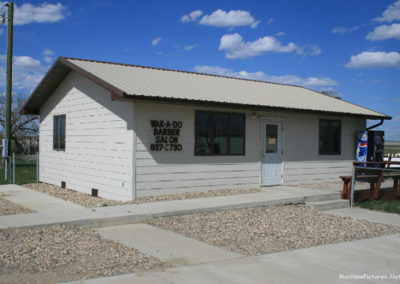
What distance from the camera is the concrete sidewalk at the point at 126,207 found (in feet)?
25.2

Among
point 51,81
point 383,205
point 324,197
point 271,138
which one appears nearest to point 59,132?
point 51,81

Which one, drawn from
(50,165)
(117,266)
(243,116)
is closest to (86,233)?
(117,266)

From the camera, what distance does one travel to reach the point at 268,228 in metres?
8.05

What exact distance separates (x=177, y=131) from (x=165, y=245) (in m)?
4.96

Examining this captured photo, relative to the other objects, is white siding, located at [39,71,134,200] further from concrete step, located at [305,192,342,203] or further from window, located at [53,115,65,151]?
concrete step, located at [305,192,342,203]

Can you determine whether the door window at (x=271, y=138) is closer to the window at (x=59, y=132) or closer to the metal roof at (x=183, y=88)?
the metal roof at (x=183, y=88)

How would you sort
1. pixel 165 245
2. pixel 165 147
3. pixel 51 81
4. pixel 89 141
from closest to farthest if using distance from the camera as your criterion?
pixel 165 245 < pixel 165 147 < pixel 89 141 < pixel 51 81

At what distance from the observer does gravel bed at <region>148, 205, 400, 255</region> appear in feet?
22.8

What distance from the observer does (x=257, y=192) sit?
11828mm

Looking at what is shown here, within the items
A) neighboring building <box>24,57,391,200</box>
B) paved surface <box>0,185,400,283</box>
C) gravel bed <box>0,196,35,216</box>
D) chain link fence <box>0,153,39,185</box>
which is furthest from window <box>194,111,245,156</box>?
chain link fence <box>0,153,39,185</box>

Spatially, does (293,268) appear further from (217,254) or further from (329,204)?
(329,204)

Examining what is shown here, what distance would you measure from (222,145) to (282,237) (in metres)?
5.01

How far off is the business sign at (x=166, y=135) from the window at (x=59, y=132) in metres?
5.30

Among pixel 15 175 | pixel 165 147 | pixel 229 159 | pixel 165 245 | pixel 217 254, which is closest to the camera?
pixel 217 254
